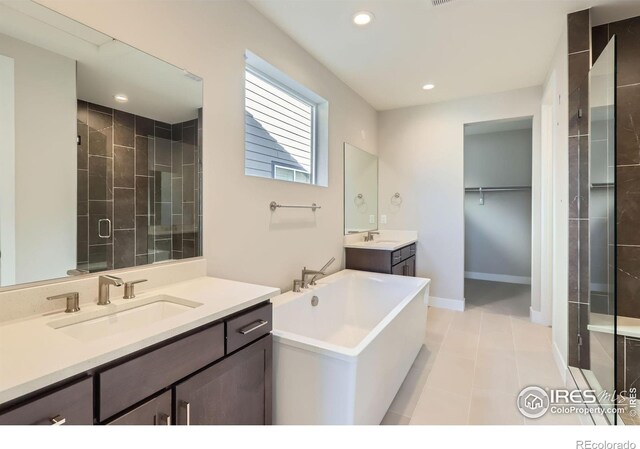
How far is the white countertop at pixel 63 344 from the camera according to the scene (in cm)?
68

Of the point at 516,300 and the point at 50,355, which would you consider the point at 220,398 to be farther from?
the point at 516,300

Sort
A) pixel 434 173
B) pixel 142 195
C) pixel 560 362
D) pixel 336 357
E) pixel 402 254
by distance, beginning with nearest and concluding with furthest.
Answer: pixel 336 357 < pixel 142 195 < pixel 560 362 < pixel 402 254 < pixel 434 173

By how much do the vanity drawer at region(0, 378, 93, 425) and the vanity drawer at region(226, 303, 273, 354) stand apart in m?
0.47

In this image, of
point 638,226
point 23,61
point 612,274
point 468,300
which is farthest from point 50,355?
point 468,300

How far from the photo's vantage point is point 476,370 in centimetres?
228

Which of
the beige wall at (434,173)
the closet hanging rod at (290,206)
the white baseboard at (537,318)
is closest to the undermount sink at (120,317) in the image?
the closet hanging rod at (290,206)

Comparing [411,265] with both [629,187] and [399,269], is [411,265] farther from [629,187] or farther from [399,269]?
[629,187]

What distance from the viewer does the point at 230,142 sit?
6.18 feet

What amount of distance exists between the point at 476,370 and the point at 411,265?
1.58 meters

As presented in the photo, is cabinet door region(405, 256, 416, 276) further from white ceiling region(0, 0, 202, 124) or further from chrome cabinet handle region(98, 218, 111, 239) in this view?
chrome cabinet handle region(98, 218, 111, 239)

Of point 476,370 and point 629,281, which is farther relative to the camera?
point 476,370

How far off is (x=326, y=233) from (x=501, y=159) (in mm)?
3822

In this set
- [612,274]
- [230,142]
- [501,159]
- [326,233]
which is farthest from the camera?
[501,159]

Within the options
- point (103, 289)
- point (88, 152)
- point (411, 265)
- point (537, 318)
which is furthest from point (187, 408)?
point (537, 318)
